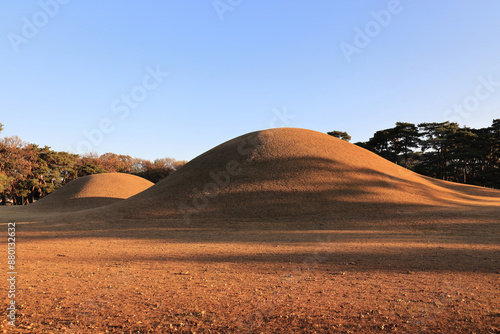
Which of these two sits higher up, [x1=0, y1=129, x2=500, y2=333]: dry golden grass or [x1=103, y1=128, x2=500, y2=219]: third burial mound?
[x1=103, y1=128, x2=500, y2=219]: third burial mound

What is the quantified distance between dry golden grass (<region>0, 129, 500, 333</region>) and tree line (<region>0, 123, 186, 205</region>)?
37.0 metres

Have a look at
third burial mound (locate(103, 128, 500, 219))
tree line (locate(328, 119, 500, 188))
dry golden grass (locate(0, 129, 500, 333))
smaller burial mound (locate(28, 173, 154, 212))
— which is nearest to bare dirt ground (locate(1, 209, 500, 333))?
dry golden grass (locate(0, 129, 500, 333))

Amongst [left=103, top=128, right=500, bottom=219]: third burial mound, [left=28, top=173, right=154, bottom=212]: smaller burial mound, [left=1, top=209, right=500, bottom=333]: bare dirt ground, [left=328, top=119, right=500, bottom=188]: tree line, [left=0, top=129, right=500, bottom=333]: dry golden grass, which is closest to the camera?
[left=1, top=209, right=500, bottom=333]: bare dirt ground

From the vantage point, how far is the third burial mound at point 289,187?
73.7 ft

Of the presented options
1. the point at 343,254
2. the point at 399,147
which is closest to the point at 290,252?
the point at 343,254

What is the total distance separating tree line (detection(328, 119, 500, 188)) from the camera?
151 feet

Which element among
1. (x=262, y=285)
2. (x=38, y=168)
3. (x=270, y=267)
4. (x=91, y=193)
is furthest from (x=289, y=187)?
(x=38, y=168)

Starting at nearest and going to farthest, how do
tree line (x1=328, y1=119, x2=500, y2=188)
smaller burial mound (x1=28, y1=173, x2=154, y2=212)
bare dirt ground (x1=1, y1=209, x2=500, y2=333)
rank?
1. bare dirt ground (x1=1, y1=209, x2=500, y2=333)
2. smaller burial mound (x1=28, y1=173, x2=154, y2=212)
3. tree line (x1=328, y1=119, x2=500, y2=188)

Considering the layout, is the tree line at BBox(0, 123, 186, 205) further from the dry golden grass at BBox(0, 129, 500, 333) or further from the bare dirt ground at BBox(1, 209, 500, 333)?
the bare dirt ground at BBox(1, 209, 500, 333)

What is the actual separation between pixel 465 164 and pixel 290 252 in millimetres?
48254

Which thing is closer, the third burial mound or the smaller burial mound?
the third burial mound

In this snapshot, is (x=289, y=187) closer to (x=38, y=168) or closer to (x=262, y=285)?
(x=262, y=285)

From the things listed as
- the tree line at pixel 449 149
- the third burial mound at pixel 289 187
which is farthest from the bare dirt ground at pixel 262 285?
the tree line at pixel 449 149

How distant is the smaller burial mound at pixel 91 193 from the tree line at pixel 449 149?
46209 millimetres
